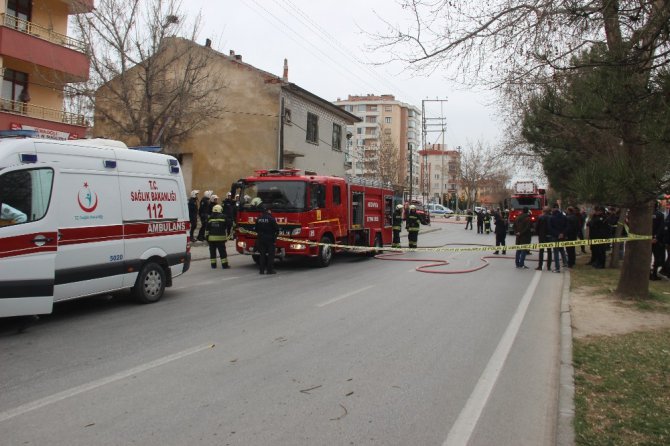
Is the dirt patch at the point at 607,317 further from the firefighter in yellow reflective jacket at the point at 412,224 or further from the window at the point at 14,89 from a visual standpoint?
the window at the point at 14,89

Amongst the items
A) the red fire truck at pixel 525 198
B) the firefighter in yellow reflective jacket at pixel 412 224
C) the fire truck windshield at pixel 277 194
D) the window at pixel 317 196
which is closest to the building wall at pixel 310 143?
the red fire truck at pixel 525 198

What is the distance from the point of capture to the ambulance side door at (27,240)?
6449mm

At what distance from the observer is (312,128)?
3152cm

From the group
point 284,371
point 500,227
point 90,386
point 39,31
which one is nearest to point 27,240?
point 90,386

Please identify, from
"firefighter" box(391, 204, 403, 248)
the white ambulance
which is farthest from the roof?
the white ambulance

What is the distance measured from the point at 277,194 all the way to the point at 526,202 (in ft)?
75.5

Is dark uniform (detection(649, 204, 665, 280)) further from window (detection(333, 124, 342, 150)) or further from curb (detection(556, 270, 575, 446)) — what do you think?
window (detection(333, 124, 342, 150))

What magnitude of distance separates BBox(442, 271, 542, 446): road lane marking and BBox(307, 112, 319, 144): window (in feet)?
79.2

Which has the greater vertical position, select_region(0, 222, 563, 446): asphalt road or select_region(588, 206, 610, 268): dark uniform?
select_region(588, 206, 610, 268): dark uniform

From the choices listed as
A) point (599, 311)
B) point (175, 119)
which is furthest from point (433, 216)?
point (599, 311)

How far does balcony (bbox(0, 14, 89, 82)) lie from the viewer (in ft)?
63.7

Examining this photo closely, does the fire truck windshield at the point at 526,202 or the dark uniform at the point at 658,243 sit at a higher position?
the fire truck windshield at the point at 526,202

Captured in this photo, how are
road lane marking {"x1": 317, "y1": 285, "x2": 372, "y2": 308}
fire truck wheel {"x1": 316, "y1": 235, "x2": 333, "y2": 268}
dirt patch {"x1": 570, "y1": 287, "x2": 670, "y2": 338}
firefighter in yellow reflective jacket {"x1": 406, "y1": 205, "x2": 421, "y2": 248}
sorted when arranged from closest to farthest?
dirt patch {"x1": 570, "y1": 287, "x2": 670, "y2": 338}
road lane marking {"x1": 317, "y1": 285, "x2": 372, "y2": 308}
fire truck wheel {"x1": 316, "y1": 235, "x2": 333, "y2": 268}
firefighter in yellow reflective jacket {"x1": 406, "y1": 205, "x2": 421, "y2": 248}

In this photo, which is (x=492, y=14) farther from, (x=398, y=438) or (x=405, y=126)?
(x=405, y=126)
